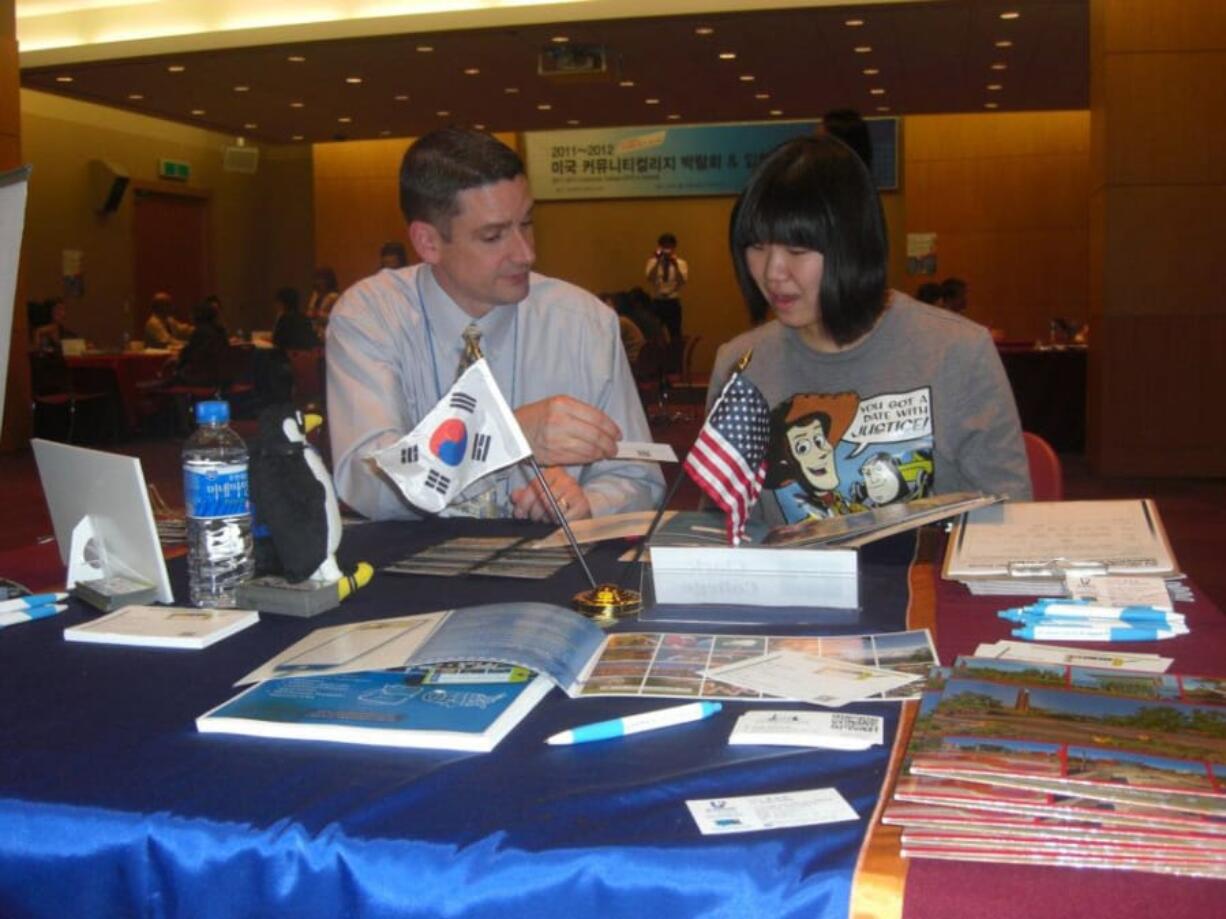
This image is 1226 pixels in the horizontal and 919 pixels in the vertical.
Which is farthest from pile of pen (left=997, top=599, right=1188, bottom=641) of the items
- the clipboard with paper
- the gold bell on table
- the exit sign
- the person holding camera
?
→ the exit sign

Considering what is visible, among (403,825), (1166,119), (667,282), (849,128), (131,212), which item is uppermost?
(131,212)

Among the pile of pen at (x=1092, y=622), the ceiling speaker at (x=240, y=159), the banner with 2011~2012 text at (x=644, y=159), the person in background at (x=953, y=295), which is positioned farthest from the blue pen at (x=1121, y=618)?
the ceiling speaker at (x=240, y=159)

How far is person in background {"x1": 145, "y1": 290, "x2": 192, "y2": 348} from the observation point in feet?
37.1

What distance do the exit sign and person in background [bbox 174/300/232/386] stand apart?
16.4 feet

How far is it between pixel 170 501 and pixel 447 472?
501 cm

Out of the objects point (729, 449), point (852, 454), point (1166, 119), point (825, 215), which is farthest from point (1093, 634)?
point (1166, 119)

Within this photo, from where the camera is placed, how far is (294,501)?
1.42 meters

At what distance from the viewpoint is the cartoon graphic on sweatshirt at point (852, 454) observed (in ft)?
6.66

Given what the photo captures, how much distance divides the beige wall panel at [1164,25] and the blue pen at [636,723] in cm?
711

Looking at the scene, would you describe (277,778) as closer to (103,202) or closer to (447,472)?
(447,472)

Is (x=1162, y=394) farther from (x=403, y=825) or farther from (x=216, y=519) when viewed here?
(x=403, y=825)

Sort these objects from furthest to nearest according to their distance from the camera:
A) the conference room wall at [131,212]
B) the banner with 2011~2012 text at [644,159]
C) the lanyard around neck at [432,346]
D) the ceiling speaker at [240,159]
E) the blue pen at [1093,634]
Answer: the ceiling speaker at [240,159]
the banner with 2011~2012 text at [644,159]
the conference room wall at [131,212]
the lanyard around neck at [432,346]
the blue pen at [1093,634]

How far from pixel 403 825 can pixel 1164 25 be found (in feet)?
24.5

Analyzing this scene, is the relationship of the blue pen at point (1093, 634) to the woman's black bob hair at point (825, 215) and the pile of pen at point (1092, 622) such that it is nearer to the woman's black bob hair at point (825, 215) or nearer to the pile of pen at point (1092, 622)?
the pile of pen at point (1092, 622)
